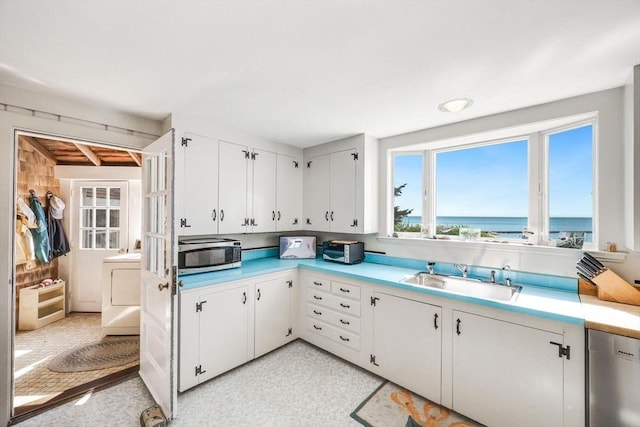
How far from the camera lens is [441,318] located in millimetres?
2037

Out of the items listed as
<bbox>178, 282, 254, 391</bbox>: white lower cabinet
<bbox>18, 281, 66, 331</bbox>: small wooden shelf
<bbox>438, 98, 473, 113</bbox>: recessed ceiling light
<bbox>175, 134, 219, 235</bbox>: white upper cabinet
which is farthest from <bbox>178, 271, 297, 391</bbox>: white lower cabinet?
<bbox>18, 281, 66, 331</bbox>: small wooden shelf

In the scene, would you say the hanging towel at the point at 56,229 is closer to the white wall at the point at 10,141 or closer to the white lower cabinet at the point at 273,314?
the white wall at the point at 10,141

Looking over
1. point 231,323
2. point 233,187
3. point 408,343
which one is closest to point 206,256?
point 231,323

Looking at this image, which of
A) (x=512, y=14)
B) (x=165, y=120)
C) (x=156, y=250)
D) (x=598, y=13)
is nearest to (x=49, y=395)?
(x=156, y=250)

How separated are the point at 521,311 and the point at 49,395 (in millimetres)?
3616

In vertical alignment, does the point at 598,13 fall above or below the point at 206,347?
above

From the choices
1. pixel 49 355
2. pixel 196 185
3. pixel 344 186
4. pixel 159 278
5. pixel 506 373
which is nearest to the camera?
pixel 506 373

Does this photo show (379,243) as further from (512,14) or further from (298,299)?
(512,14)

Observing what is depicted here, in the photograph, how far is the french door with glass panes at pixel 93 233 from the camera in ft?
12.9

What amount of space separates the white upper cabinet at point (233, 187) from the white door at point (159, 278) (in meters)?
0.65

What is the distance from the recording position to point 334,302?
2.75m

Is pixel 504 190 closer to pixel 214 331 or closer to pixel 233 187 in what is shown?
pixel 233 187

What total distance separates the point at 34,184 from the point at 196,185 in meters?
2.70

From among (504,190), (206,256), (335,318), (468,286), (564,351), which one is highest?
(504,190)
